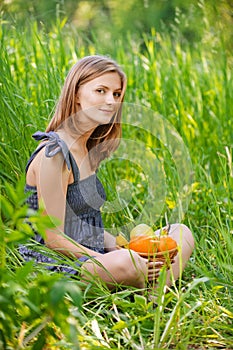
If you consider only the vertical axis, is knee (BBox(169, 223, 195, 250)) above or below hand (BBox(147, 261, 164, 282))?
above

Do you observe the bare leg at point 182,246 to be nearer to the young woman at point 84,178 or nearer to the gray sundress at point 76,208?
the young woman at point 84,178

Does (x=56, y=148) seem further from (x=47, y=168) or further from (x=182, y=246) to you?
(x=182, y=246)

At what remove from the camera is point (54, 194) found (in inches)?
83.1

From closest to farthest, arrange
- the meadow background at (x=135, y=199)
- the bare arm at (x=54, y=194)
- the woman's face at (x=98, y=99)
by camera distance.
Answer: the meadow background at (x=135, y=199), the bare arm at (x=54, y=194), the woman's face at (x=98, y=99)

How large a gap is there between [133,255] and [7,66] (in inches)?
37.4

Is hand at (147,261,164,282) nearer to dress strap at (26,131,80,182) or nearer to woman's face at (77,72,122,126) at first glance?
dress strap at (26,131,80,182)

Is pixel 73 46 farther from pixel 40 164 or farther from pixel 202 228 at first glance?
pixel 40 164

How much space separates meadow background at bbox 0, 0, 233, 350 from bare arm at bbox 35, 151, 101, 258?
4.4 inches

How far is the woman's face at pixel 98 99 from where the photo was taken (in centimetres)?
227

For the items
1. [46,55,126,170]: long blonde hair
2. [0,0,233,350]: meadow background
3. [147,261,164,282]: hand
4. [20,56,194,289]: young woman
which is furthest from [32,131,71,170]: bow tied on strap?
[147,261,164,282]: hand

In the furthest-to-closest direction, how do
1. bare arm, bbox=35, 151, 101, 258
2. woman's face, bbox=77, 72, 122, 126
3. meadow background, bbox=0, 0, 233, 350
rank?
woman's face, bbox=77, 72, 122, 126
bare arm, bbox=35, 151, 101, 258
meadow background, bbox=0, 0, 233, 350

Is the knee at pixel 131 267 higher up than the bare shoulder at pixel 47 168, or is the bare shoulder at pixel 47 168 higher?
the bare shoulder at pixel 47 168

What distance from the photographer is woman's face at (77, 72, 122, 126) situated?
7.45ft

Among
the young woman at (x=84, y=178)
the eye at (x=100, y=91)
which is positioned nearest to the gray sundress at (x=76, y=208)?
the young woman at (x=84, y=178)
